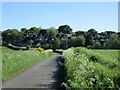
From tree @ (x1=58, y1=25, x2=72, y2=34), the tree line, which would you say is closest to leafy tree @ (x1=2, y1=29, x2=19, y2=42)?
the tree line

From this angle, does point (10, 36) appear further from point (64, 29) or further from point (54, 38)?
point (64, 29)

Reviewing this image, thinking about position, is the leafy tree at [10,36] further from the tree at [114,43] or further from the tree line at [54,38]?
the tree at [114,43]

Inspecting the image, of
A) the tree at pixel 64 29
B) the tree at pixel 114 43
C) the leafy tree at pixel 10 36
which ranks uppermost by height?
the tree at pixel 64 29

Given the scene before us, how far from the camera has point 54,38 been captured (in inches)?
5335

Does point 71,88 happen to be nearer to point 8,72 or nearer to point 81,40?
point 8,72

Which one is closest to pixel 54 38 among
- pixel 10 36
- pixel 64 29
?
pixel 10 36

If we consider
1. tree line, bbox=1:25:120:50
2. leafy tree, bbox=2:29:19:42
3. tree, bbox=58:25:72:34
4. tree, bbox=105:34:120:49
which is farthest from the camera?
tree, bbox=58:25:72:34

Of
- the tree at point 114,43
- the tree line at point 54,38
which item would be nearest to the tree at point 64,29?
the tree line at point 54,38

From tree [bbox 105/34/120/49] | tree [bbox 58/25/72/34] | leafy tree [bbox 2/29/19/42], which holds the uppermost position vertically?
tree [bbox 58/25/72/34]

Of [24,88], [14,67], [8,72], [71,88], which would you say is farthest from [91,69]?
[14,67]

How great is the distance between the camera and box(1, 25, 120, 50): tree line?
117 m

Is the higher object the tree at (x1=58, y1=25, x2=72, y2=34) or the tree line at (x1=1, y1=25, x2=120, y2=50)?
the tree at (x1=58, y1=25, x2=72, y2=34)

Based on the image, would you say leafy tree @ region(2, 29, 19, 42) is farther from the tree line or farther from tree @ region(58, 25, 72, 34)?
tree @ region(58, 25, 72, 34)

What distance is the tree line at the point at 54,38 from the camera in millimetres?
116887
